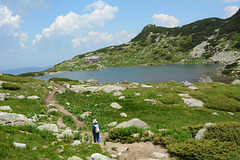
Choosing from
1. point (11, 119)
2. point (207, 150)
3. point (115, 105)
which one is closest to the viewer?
point (207, 150)

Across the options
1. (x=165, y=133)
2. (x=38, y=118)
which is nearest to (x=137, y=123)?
(x=165, y=133)

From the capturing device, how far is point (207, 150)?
10.1 m

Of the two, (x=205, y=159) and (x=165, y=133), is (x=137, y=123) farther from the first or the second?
(x=205, y=159)

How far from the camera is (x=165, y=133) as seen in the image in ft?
46.5

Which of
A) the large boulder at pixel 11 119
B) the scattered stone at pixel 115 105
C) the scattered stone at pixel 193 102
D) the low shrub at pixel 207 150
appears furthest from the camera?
the scattered stone at pixel 193 102

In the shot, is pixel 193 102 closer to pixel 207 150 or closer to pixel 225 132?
pixel 225 132

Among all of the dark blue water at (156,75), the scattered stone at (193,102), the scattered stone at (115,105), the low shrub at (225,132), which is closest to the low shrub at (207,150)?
the low shrub at (225,132)

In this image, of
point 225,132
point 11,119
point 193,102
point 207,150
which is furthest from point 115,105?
point 207,150

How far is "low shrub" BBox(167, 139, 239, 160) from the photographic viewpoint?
31.5 feet

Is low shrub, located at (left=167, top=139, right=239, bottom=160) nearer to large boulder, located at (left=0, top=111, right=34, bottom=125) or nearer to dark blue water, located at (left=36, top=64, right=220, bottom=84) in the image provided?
large boulder, located at (left=0, top=111, right=34, bottom=125)

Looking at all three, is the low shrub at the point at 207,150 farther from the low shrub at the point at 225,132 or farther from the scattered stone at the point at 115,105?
the scattered stone at the point at 115,105

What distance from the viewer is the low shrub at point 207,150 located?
9603 millimetres

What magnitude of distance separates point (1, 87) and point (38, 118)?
23.1 m

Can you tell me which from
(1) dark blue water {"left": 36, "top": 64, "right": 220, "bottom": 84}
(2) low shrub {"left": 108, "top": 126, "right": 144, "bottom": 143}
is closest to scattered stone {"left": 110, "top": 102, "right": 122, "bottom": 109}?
(2) low shrub {"left": 108, "top": 126, "right": 144, "bottom": 143}
